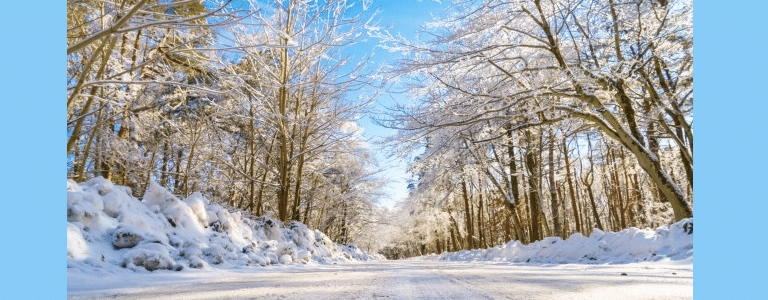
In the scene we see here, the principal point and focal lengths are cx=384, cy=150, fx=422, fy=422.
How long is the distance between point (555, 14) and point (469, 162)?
7228 millimetres

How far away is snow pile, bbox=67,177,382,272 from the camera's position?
320cm

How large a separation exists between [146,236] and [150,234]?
95 mm

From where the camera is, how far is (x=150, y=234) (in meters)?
3.80

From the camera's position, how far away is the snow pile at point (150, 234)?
126 inches

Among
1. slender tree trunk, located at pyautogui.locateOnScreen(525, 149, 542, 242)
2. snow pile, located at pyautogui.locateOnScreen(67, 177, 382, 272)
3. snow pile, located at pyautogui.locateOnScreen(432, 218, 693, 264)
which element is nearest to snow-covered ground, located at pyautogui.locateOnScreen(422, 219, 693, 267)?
snow pile, located at pyautogui.locateOnScreen(432, 218, 693, 264)

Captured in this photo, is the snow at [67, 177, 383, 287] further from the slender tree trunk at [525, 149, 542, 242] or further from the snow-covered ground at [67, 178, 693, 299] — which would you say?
the slender tree trunk at [525, 149, 542, 242]

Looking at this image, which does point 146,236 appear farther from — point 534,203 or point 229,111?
point 534,203

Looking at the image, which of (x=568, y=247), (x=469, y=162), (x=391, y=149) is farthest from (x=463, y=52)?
(x=469, y=162)

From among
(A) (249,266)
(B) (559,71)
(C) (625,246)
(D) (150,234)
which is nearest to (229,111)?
(A) (249,266)

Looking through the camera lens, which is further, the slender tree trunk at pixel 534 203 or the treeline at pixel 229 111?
the slender tree trunk at pixel 534 203

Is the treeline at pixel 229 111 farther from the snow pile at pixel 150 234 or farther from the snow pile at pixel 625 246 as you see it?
the snow pile at pixel 625 246

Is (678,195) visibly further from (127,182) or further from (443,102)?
(127,182)

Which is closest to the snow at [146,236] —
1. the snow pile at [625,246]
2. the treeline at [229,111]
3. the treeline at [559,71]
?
the treeline at [229,111]

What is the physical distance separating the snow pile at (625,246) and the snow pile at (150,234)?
4.35 metres
